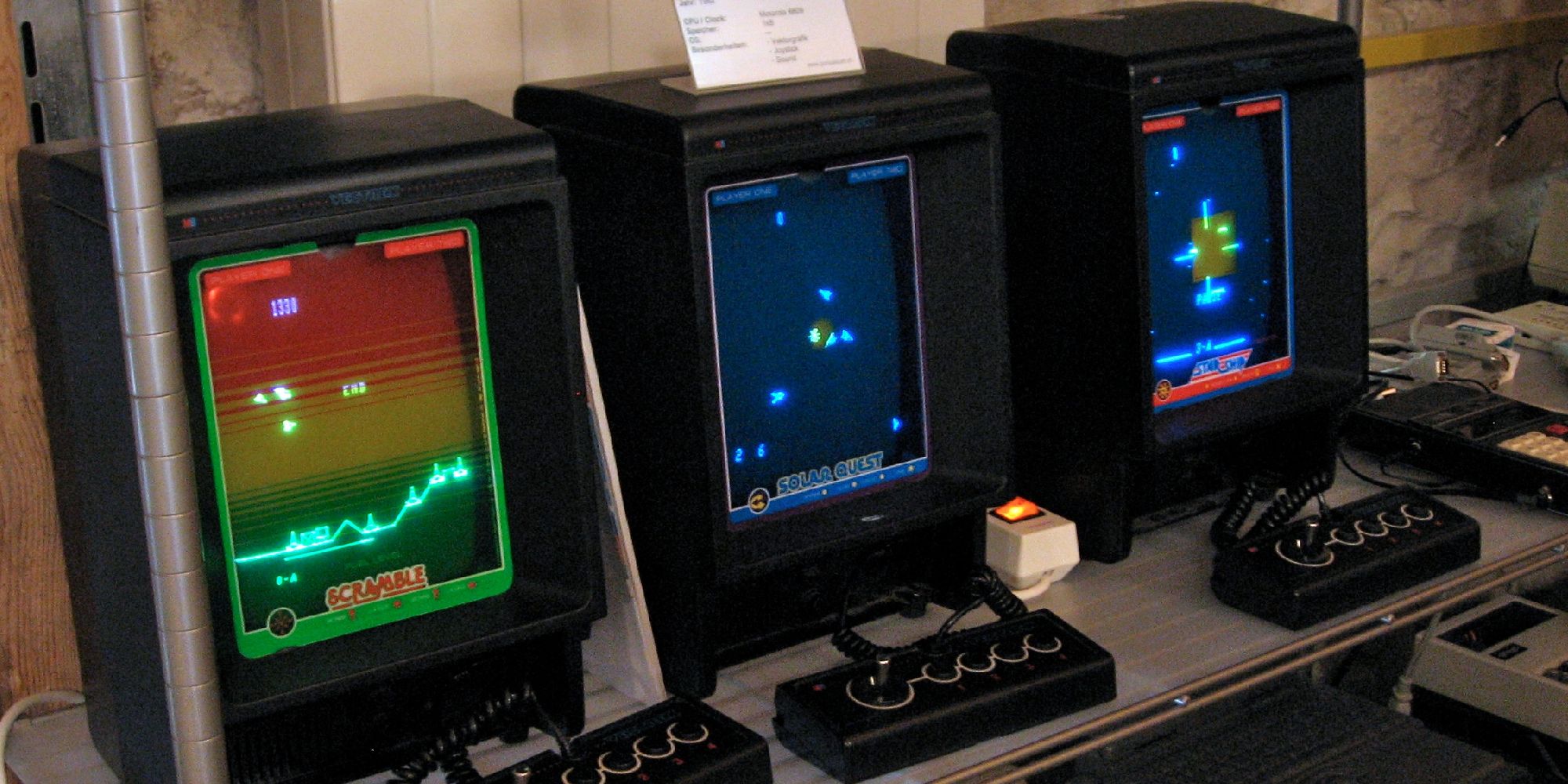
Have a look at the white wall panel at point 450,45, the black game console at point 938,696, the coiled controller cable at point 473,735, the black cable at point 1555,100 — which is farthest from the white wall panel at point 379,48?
the black cable at point 1555,100

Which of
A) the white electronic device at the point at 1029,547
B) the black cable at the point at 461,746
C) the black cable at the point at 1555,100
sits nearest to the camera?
the black cable at the point at 461,746

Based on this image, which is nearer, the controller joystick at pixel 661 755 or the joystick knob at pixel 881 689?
the controller joystick at pixel 661 755

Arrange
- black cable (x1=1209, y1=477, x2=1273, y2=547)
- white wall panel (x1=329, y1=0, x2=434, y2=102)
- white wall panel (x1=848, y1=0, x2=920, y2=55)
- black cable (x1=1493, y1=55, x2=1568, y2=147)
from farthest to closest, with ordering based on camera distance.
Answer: black cable (x1=1493, y1=55, x2=1568, y2=147)
white wall panel (x1=848, y1=0, x2=920, y2=55)
black cable (x1=1209, y1=477, x2=1273, y2=547)
white wall panel (x1=329, y1=0, x2=434, y2=102)

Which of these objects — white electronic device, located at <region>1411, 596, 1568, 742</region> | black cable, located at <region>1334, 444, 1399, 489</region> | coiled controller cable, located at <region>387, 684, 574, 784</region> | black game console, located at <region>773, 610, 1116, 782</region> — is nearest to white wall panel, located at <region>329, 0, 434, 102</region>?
coiled controller cable, located at <region>387, 684, 574, 784</region>

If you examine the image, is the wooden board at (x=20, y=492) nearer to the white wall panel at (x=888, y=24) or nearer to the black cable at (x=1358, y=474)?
the white wall panel at (x=888, y=24)

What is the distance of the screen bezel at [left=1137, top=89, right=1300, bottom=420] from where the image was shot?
1675 millimetres

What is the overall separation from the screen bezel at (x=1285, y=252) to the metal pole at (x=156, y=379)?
0.97 metres

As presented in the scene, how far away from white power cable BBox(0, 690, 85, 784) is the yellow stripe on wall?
2.09 meters

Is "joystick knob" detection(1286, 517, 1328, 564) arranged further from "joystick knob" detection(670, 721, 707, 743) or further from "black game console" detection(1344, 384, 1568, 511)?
"joystick knob" detection(670, 721, 707, 743)

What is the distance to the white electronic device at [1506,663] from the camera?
7.68 feet

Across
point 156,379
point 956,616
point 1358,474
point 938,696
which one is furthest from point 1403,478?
point 156,379
